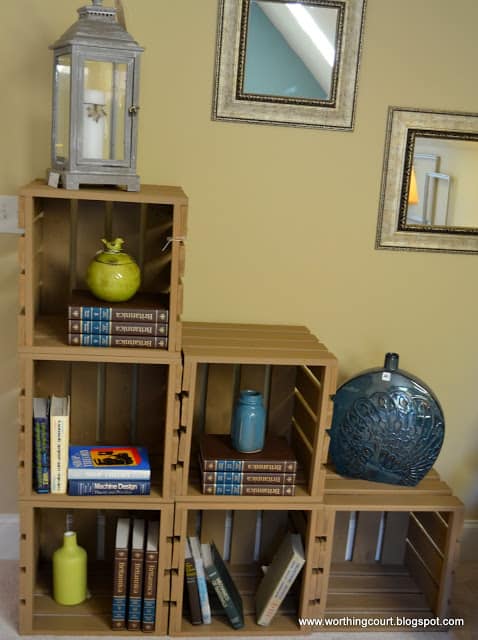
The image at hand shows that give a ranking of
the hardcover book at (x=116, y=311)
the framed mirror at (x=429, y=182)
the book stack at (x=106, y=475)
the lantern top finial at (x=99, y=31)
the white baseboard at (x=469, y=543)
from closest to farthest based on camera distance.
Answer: the lantern top finial at (x=99, y=31), the hardcover book at (x=116, y=311), the book stack at (x=106, y=475), the framed mirror at (x=429, y=182), the white baseboard at (x=469, y=543)

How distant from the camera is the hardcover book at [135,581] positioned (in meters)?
2.21

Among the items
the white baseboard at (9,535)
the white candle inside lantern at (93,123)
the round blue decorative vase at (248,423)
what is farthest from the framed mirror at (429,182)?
the white baseboard at (9,535)

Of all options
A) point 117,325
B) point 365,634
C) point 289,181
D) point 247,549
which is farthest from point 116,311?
point 365,634

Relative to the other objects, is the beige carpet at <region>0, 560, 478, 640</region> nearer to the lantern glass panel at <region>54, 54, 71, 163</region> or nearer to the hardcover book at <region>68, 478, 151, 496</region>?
the hardcover book at <region>68, 478, 151, 496</region>

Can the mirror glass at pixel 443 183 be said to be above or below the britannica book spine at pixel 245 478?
above

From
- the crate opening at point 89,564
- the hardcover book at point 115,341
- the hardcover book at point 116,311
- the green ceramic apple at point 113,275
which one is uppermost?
the green ceramic apple at point 113,275

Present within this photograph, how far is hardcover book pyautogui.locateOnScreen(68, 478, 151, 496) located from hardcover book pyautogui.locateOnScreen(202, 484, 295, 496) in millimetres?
165

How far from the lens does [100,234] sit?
7.59ft

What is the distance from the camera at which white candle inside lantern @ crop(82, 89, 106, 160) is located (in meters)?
1.98

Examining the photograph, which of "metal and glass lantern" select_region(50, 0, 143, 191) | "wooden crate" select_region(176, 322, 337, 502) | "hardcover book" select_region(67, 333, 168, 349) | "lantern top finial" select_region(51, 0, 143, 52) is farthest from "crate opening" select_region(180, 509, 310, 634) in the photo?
"lantern top finial" select_region(51, 0, 143, 52)

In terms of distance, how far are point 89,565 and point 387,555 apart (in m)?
0.95

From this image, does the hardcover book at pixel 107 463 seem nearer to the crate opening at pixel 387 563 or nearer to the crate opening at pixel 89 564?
the crate opening at pixel 89 564

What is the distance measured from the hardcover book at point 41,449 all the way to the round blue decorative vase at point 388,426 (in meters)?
0.80

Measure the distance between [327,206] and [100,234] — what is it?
2.15 feet
